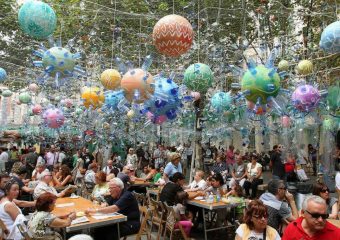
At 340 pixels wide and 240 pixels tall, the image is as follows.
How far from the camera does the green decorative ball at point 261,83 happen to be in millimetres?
4766

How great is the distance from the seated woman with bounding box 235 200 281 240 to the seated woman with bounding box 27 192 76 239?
2.15 metres

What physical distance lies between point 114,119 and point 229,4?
6.05 m

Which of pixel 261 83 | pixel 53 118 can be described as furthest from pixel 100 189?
pixel 53 118

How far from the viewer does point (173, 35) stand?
497 centimetres

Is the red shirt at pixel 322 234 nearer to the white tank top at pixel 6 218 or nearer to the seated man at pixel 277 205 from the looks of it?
the seated man at pixel 277 205

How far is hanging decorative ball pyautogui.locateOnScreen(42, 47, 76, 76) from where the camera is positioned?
5410 mm

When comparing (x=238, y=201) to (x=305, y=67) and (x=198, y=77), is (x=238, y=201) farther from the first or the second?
(x=305, y=67)

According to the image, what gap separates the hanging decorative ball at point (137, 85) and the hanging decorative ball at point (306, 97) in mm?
2728

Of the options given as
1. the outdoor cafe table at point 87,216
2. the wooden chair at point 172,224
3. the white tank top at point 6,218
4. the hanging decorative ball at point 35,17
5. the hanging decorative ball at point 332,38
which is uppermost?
the hanging decorative ball at point 35,17

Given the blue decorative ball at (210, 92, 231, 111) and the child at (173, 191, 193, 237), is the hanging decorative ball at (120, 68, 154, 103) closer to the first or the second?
the child at (173, 191, 193, 237)

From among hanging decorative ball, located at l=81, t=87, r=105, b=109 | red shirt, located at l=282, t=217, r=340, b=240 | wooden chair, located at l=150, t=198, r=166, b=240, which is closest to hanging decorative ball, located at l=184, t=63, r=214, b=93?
wooden chair, located at l=150, t=198, r=166, b=240

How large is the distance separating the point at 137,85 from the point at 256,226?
286 centimetres

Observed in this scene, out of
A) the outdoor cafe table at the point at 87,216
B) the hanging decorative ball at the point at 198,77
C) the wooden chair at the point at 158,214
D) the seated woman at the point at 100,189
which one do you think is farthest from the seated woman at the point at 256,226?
the seated woman at the point at 100,189

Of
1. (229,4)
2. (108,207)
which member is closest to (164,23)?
(108,207)
